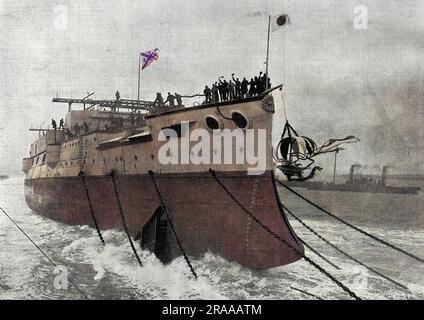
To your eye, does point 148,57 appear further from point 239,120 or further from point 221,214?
point 221,214

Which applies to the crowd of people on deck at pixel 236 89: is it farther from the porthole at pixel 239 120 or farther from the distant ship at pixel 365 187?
the distant ship at pixel 365 187

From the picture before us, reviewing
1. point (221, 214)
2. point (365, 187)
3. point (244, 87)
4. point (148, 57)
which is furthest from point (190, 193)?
point (365, 187)

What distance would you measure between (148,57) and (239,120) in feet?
21.1

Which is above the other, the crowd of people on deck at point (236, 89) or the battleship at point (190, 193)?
the crowd of people on deck at point (236, 89)

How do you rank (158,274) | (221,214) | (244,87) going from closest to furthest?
1. (244,87)
2. (221,214)
3. (158,274)

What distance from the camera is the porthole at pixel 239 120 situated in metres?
12.4

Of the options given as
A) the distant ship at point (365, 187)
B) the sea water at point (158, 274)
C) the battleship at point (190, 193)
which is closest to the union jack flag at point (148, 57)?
the battleship at point (190, 193)

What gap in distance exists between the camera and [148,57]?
55.3ft

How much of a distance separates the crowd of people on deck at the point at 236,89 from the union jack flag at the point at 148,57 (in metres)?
4.36

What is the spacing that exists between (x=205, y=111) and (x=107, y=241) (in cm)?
763

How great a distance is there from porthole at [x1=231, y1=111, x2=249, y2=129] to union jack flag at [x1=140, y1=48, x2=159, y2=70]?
232 inches

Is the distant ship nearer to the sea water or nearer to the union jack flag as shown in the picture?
the sea water

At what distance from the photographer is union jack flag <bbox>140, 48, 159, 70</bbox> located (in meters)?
16.7
